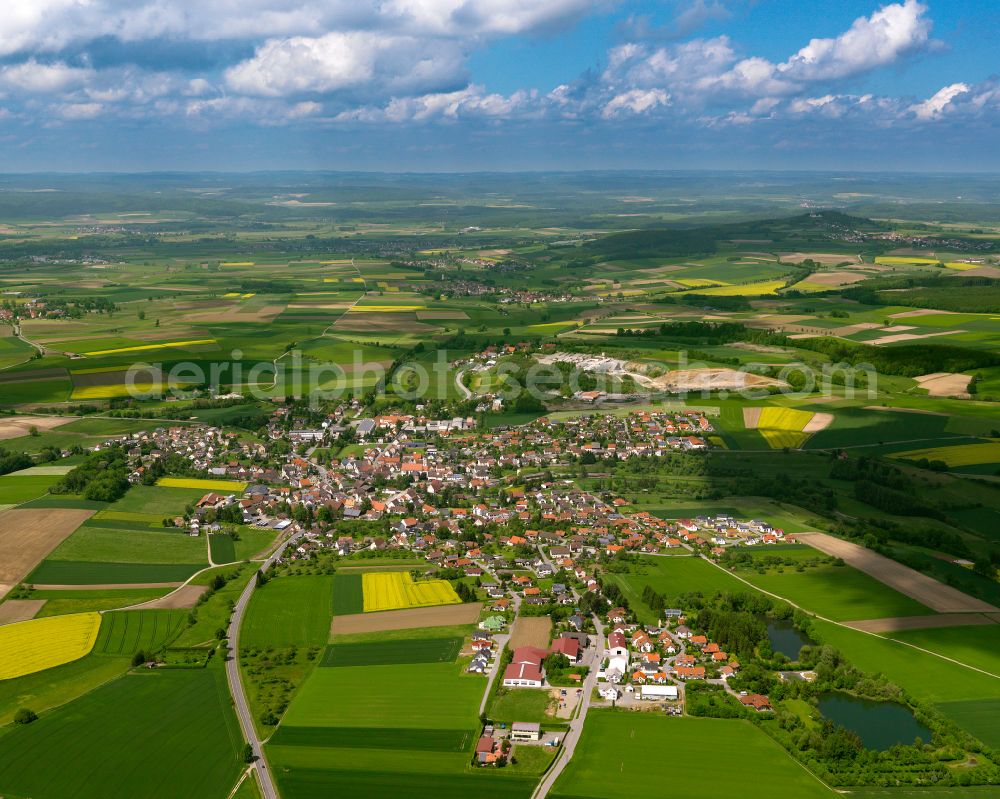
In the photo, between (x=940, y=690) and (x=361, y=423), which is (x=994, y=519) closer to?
(x=940, y=690)

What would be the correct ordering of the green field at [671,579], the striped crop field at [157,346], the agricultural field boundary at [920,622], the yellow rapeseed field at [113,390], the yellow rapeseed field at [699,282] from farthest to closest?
the yellow rapeseed field at [699,282] → the striped crop field at [157,346] → the yellow rapeseed field at [113,390] → the green field at [671,579] → the agricultural field boundary at [920,622]

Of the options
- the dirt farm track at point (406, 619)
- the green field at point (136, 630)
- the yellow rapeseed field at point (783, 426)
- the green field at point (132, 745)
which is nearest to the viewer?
the green field at point (132, 745)

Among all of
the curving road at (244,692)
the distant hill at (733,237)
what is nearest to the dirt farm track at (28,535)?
the curving road at (244,692)

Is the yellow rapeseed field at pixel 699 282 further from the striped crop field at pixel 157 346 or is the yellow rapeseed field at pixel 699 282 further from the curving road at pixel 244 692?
the curving road at pixel 244 692

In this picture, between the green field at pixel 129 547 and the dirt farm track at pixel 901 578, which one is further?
the green field at pixel 129 547

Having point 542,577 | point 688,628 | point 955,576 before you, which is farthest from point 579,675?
point 955,576

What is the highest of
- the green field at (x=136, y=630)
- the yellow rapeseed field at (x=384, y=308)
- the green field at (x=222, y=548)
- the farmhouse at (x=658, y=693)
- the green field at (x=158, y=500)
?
the yellow rapeseed field at (x=384, y=308)

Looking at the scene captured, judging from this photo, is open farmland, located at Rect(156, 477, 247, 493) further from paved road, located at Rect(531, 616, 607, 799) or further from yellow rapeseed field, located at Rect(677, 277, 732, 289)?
yellow rapeseed field, located at Rect(677, 277, 732, 289)
